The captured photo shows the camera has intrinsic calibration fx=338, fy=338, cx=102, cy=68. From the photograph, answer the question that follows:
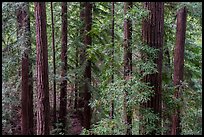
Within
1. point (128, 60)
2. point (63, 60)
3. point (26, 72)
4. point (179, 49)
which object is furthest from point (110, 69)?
point (63, 60)

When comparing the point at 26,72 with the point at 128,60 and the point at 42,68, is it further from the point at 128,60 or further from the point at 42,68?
the point at 128,60

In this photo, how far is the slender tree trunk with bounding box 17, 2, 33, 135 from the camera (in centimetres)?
1225

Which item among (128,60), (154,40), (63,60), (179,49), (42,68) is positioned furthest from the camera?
(63,60)

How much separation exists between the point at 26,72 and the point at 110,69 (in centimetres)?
584

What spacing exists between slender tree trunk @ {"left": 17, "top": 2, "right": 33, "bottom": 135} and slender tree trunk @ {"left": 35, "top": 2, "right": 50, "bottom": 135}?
2.57 m

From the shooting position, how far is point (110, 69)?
27.6 feet

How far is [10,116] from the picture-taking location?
1515 centimetres

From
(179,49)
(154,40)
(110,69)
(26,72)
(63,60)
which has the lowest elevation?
(110,69)

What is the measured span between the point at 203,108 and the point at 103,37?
6.26 meters

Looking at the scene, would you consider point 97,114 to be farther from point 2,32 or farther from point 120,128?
point 120,128

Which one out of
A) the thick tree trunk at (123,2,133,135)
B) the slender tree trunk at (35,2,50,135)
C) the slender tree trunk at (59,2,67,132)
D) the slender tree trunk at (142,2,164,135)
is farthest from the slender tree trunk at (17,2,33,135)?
the slender tree trunk at (142,2,164,135)

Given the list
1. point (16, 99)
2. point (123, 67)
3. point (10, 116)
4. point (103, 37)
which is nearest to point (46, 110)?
point (123, 67)

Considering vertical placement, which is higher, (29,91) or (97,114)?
(29,91)

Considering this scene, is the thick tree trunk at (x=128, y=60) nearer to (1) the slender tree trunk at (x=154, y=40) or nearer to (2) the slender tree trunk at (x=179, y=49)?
(1) the slender tree trunk at (x=154, y=40)
